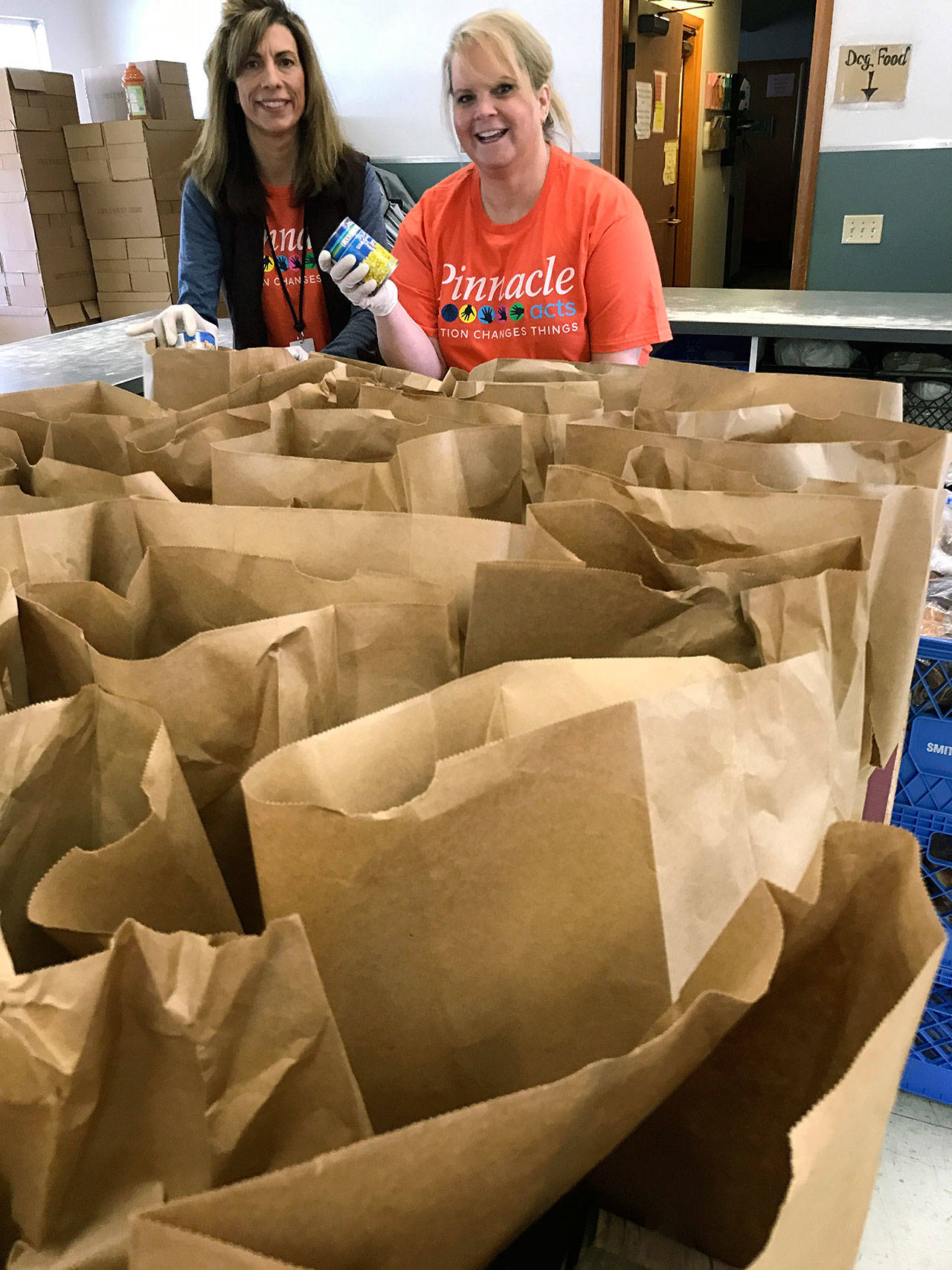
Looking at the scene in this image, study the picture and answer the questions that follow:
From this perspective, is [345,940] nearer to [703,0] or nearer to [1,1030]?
[1,1030]

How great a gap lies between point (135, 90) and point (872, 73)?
275cm

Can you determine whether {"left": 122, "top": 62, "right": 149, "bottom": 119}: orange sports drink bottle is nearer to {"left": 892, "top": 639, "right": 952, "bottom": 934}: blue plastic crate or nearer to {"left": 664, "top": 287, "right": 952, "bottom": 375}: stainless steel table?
{"left": 664, "top": 287, "right": 952, "bottom": 375}: stainless steel table

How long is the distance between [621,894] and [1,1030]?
0.74 feet

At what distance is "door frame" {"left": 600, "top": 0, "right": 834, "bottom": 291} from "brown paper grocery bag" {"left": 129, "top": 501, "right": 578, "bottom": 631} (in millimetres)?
2944

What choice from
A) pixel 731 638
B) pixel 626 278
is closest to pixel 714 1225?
pixel 731 638

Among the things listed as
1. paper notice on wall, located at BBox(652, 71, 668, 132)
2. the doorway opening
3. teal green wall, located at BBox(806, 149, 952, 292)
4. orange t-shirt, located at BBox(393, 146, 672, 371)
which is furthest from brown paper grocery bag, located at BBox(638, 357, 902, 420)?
the doorway opening

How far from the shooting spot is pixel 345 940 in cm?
37

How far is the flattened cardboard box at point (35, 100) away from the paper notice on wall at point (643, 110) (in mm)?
2330

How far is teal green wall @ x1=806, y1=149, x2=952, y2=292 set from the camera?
307 cm

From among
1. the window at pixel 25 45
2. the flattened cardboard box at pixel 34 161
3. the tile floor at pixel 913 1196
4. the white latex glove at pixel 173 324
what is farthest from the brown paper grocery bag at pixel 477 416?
the window at pixel 25 45

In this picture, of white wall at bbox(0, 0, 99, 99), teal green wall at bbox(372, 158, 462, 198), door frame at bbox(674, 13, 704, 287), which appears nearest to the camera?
teal green wall at bbox(372, 158, 462, 198)

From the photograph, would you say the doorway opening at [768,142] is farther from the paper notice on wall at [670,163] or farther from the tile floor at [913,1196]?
the tile floor at [913,1196]

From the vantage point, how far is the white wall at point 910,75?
291 cm

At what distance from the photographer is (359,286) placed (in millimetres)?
1208
